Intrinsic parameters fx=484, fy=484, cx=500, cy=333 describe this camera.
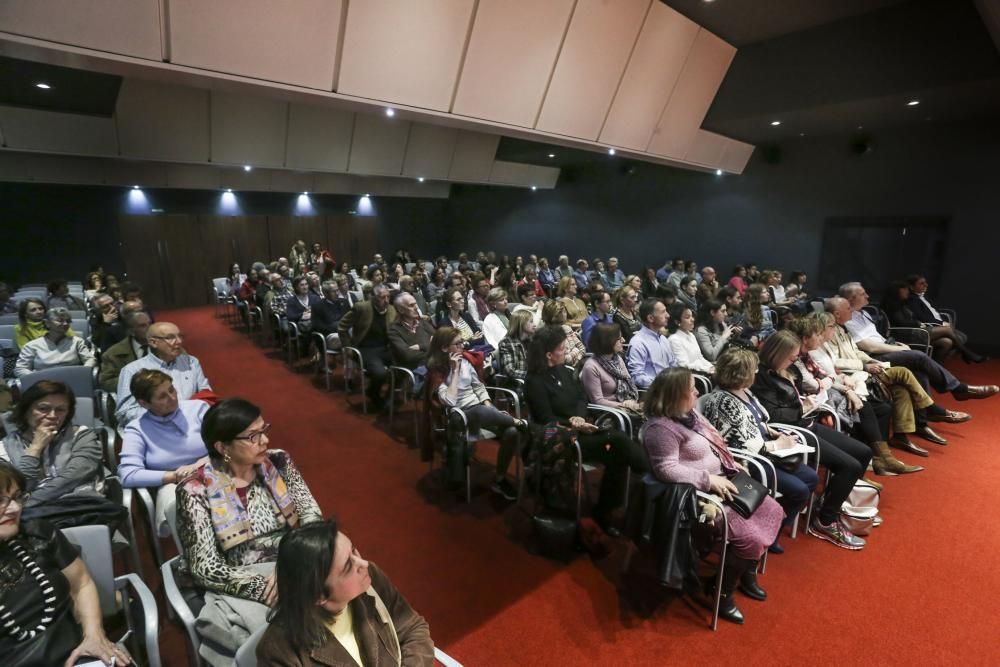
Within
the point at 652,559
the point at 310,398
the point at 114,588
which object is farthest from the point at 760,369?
the point at 310,398

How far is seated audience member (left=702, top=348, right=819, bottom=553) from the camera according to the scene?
9.12 feet

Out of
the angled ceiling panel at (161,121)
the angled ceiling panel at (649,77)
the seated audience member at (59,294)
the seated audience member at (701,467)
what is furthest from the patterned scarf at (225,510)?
the angled ceiling panel at (161,121)

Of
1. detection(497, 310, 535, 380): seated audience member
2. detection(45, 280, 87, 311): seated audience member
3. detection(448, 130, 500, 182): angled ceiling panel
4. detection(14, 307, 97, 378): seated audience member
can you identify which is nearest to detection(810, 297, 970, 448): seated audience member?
detection(497, 310, 535, 380): seated audience member

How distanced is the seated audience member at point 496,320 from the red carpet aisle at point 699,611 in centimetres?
168

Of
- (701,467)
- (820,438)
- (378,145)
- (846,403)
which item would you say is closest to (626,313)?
(846,403)

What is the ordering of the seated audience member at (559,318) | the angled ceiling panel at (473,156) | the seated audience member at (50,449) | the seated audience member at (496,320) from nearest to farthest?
the seated audience member at (50,449) < the seated audience member at (559,318) < the seated audience member at (496,320) < the angled ceiling panel at (473,156)

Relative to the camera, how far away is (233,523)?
1.75 m

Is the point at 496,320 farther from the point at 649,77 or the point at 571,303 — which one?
the point at 649,77

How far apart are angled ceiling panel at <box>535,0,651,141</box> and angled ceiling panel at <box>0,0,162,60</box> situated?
12.1ft

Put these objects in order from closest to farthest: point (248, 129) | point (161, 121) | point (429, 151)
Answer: point (161, 121)
point (248, 129)
point (429, 151)

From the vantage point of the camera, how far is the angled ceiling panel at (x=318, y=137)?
9133 millimetres

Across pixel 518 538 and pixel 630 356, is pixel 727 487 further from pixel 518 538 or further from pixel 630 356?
pixel 630 356

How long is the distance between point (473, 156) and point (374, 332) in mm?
8937

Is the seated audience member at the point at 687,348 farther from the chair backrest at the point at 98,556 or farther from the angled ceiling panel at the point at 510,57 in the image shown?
the chair backrest at the point at 98,556
